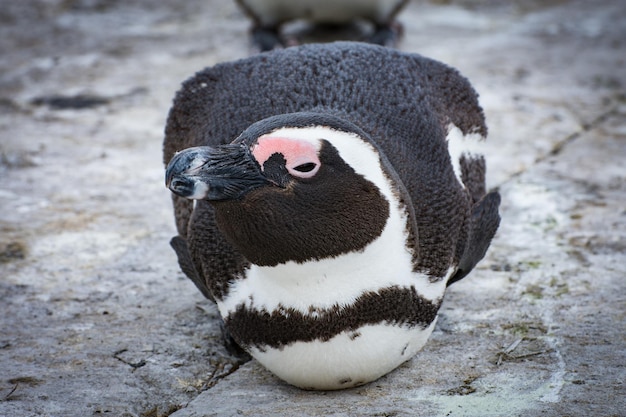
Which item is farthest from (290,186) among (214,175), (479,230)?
(479,230)

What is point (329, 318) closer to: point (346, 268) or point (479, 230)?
point (346, 268)

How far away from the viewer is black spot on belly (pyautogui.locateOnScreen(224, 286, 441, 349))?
8.07 ft

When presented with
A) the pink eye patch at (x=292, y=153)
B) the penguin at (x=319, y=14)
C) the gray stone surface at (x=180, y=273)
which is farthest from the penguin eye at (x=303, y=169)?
the penguin at (x=319, y=14)

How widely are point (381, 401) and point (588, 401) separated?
1.81 ft

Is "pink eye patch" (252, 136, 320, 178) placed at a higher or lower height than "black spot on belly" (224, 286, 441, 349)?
higher

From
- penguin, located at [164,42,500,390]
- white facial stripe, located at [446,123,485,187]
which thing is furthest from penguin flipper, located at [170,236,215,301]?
white facial stripe, located at [446,123,485,187]

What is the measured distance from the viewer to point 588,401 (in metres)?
2.64

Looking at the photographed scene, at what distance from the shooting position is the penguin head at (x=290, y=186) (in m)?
2.29

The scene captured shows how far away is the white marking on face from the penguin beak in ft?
0.36

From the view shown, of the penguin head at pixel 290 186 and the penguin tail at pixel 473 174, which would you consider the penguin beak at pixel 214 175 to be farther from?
the penguin tail at pixel 473 174

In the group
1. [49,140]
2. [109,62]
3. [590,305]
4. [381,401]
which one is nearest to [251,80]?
[381,401]

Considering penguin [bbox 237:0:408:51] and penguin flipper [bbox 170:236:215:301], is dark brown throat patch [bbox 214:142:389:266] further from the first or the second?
penguin [bbox 237:0:408:51]

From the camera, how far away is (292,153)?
7.57ft

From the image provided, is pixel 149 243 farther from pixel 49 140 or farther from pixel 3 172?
pixel 49 140
